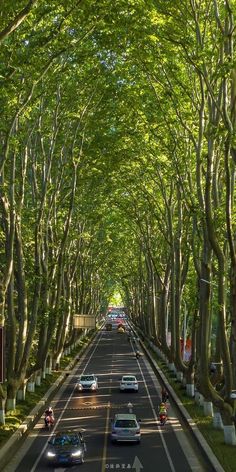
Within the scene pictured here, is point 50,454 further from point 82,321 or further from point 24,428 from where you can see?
point 82,321

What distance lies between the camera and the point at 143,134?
41781 mm

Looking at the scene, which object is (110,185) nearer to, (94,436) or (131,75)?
(131,75)

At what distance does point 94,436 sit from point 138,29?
16.8m

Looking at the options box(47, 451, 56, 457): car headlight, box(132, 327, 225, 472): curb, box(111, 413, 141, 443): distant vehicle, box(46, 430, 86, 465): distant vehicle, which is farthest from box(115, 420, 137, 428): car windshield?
box(47, 451, 56, 457): car headlight

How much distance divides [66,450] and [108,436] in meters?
5.71

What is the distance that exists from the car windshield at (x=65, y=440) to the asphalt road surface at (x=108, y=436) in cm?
75

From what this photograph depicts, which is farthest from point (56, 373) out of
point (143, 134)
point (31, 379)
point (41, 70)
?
point (41, 70)

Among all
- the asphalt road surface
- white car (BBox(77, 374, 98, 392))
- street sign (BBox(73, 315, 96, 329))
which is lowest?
the asphalt road surface

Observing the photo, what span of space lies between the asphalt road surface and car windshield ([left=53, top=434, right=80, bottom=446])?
751 mm

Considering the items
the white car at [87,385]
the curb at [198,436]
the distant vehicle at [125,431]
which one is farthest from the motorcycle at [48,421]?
the white car at [87,385]

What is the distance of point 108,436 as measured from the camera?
3100 cm

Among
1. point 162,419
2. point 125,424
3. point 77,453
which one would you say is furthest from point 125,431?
point 162,419

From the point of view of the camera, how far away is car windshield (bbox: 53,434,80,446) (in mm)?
26125

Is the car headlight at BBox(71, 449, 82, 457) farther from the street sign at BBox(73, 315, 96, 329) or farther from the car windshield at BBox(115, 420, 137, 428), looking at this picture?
the street sign at BBox(73, 315, 96, 329)
